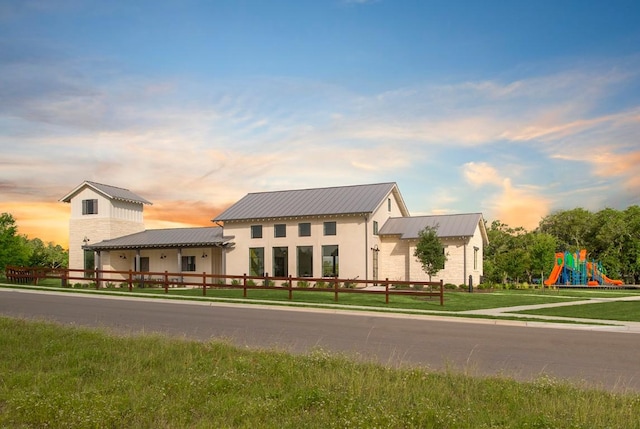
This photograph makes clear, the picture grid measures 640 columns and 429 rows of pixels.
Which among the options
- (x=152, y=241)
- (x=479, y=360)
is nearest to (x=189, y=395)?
(x=479, y=360)

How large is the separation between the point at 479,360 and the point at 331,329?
5817mm

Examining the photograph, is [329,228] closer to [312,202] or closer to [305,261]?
[305,261]

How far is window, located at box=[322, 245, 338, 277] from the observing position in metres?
38.6

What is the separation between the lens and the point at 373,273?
1535 inches

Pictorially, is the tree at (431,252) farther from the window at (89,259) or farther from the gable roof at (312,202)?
the window at (89,259)

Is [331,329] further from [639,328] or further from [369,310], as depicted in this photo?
[639,328]

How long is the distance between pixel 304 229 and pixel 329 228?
1.89 m

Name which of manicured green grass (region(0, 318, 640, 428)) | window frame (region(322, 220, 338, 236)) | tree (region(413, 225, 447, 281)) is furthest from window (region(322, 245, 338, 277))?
manicured green grass (region(0, 318, 640, 428))

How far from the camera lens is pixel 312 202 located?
136 feet

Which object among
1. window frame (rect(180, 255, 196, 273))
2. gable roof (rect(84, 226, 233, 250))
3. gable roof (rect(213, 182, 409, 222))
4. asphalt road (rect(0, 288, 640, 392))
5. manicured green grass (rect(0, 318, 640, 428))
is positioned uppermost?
gable roof (rect(213, 182, 409, 222))

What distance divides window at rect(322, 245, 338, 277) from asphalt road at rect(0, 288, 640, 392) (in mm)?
15114

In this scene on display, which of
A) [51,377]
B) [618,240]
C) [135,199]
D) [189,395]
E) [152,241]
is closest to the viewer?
[189,395]

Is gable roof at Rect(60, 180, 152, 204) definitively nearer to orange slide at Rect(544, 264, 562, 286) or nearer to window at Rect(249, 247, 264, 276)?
window at Rect(249, 247, 264, 276)

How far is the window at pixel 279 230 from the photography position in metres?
40.4
